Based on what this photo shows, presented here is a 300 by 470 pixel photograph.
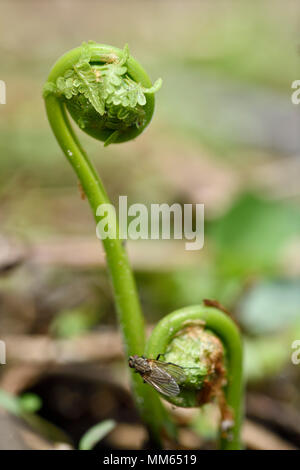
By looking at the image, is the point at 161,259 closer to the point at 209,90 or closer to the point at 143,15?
the point at 209,90

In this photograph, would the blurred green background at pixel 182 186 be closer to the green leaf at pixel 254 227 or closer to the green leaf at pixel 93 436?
the green leaf at pixel 254 227

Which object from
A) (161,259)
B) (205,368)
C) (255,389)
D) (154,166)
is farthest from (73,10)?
(205,368)

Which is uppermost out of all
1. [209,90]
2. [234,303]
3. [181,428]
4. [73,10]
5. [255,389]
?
[73,10]

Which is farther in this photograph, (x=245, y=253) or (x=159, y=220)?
(x=159, y=220)
